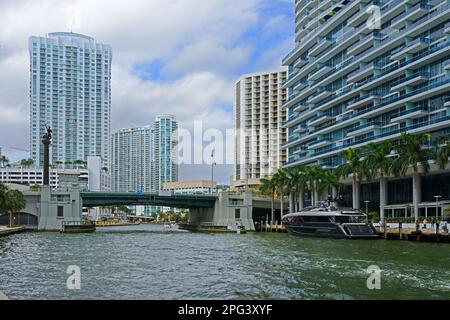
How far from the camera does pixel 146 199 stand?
12788 cm

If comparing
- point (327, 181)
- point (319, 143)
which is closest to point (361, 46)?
point (319, 143)

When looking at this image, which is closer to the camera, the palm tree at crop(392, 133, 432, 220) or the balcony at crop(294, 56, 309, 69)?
the palm tree at crop(392, 133, 432, 220)

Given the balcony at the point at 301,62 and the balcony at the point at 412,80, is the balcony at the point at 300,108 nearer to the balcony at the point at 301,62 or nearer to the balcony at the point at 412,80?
the balcony at the point at 301,62

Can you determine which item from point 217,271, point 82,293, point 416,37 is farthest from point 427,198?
point 82,293

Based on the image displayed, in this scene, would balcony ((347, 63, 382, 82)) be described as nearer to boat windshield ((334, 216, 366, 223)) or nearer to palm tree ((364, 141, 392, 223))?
palm tree ((364, 141, 392, 223))

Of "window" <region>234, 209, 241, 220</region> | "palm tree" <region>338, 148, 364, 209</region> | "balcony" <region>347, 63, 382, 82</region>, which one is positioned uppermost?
"balcony" <region>347, 63, 382, 82</region>

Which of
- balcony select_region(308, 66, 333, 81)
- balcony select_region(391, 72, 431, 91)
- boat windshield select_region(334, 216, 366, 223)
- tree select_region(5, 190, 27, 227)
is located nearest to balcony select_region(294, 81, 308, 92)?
balcony select_region(308, 66, 333, 81)

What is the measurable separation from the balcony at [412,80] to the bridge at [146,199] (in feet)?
175

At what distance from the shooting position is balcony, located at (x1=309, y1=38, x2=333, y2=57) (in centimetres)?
12331

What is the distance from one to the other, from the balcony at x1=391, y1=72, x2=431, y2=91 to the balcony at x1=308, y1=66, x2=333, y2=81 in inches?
1050

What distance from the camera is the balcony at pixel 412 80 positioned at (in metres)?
90.9

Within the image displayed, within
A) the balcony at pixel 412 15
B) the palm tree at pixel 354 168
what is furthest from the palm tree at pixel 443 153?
the balcony at pixel 412 15

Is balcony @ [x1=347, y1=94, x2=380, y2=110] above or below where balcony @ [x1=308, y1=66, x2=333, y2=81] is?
below
